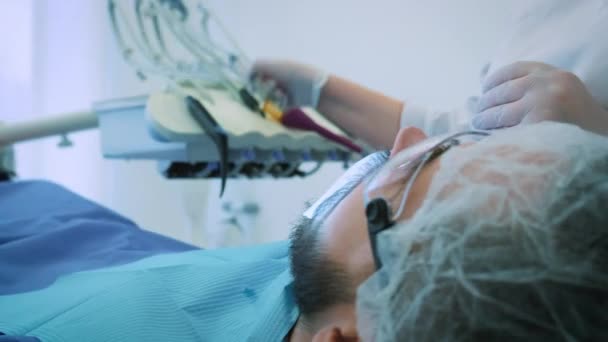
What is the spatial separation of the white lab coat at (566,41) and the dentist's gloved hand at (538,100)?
117 mm

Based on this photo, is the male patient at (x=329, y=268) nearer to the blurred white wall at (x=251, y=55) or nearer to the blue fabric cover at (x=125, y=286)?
the blue fabric cover at (x=125, y=286)

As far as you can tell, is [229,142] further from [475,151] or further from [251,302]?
[475,151]

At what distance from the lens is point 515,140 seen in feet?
1.72

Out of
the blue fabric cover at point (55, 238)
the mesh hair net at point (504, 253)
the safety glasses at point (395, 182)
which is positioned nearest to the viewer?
the mesh hair net at point (504, 253)

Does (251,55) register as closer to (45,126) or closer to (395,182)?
(45,126)

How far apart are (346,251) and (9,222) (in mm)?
759

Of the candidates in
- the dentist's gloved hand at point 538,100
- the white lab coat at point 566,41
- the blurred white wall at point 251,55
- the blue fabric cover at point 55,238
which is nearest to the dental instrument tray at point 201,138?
the blue fabric cover at point 55,238

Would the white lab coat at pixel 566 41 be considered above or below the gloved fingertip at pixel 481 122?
above

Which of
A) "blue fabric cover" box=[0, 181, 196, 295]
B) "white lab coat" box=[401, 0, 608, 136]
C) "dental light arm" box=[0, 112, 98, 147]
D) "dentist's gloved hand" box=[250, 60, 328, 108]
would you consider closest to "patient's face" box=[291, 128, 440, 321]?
"white lab coat" box=[401, 0, 608, 136]

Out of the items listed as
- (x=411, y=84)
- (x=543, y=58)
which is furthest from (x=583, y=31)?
(x=411, y=84)

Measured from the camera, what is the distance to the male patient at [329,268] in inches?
17.9

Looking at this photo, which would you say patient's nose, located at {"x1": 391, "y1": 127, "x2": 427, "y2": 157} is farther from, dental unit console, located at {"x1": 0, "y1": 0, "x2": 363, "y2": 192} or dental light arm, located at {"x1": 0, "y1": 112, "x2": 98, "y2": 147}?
dental light arm, located at {"x1": 0, "y1": 112, "x2": 98, "y2": 147}

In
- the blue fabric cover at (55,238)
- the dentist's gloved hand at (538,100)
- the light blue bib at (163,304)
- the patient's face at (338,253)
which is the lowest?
the blue fabric cover at (55,238)

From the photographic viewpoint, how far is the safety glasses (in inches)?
20.8
